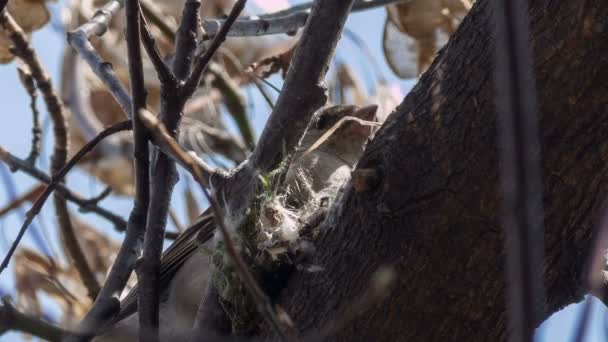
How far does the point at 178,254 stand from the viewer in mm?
3441

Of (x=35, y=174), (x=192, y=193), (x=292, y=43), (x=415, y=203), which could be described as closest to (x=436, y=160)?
(x=415, y=203)

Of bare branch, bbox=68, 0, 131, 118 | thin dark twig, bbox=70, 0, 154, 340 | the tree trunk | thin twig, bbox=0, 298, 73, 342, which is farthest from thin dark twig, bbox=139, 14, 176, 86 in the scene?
thin twig, bbox=0, 298, 73, 342

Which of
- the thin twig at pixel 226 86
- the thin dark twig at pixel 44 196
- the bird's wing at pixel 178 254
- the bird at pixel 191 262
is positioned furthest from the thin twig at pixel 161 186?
the thin twig at pixel 226 86

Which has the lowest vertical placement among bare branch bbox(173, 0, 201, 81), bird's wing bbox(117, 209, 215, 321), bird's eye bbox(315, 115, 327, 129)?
bird's wing bbox(117, 209, 215, 321)

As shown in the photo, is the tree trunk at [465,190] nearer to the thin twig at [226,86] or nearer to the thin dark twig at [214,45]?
the thin dark twig at [214,45]

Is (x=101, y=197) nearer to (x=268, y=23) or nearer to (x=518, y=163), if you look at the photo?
(x=268, y=23)

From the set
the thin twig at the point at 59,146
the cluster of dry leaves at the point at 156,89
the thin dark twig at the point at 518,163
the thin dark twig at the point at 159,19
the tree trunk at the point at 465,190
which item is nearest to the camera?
the thin dark twig at the point at 518,163

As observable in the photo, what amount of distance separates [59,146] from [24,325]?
2593mm

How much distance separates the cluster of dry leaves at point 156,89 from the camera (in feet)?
12.4

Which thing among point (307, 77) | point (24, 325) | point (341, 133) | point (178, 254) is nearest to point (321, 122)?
point (341, 133)

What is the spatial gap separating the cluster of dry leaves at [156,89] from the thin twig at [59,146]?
9 cm

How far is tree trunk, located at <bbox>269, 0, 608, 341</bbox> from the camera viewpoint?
1.98 metres

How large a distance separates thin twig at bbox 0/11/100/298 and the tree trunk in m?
2.20

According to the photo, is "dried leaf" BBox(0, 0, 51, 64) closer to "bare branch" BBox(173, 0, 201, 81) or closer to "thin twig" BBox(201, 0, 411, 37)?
"thin twig" BBox(201, 0, 411, 37)
